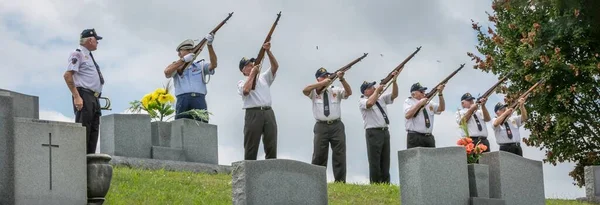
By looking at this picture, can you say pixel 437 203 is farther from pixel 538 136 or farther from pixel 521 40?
pixel 538 136

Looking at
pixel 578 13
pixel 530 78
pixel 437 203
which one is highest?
pixel 530 78

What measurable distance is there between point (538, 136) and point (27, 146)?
15194 mm

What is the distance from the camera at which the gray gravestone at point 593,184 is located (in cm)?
2008

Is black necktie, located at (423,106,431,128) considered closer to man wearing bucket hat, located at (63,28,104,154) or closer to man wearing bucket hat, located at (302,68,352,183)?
man wearing bucket hat, located at (302,68,352,183)

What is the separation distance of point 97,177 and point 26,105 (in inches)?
69.9

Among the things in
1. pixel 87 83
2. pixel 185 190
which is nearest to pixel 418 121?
pixel 185 190

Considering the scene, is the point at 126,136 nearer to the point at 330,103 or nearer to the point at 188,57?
the point at 188,57

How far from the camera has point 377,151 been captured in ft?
58.6

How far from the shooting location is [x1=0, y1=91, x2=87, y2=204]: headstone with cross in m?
11.7

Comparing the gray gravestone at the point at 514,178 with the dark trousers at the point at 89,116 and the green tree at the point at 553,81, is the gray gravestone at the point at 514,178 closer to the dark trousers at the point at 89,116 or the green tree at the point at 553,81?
the dark trousers at the point at 89,116

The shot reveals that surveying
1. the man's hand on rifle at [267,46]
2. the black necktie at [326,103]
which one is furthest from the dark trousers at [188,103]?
the man's hand on rifle at [267,46]

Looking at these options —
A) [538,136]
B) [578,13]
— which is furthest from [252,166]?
[538,136]

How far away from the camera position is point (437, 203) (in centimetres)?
1405

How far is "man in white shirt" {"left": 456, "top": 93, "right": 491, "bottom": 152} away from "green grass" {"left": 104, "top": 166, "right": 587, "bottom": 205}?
12.8 feet
